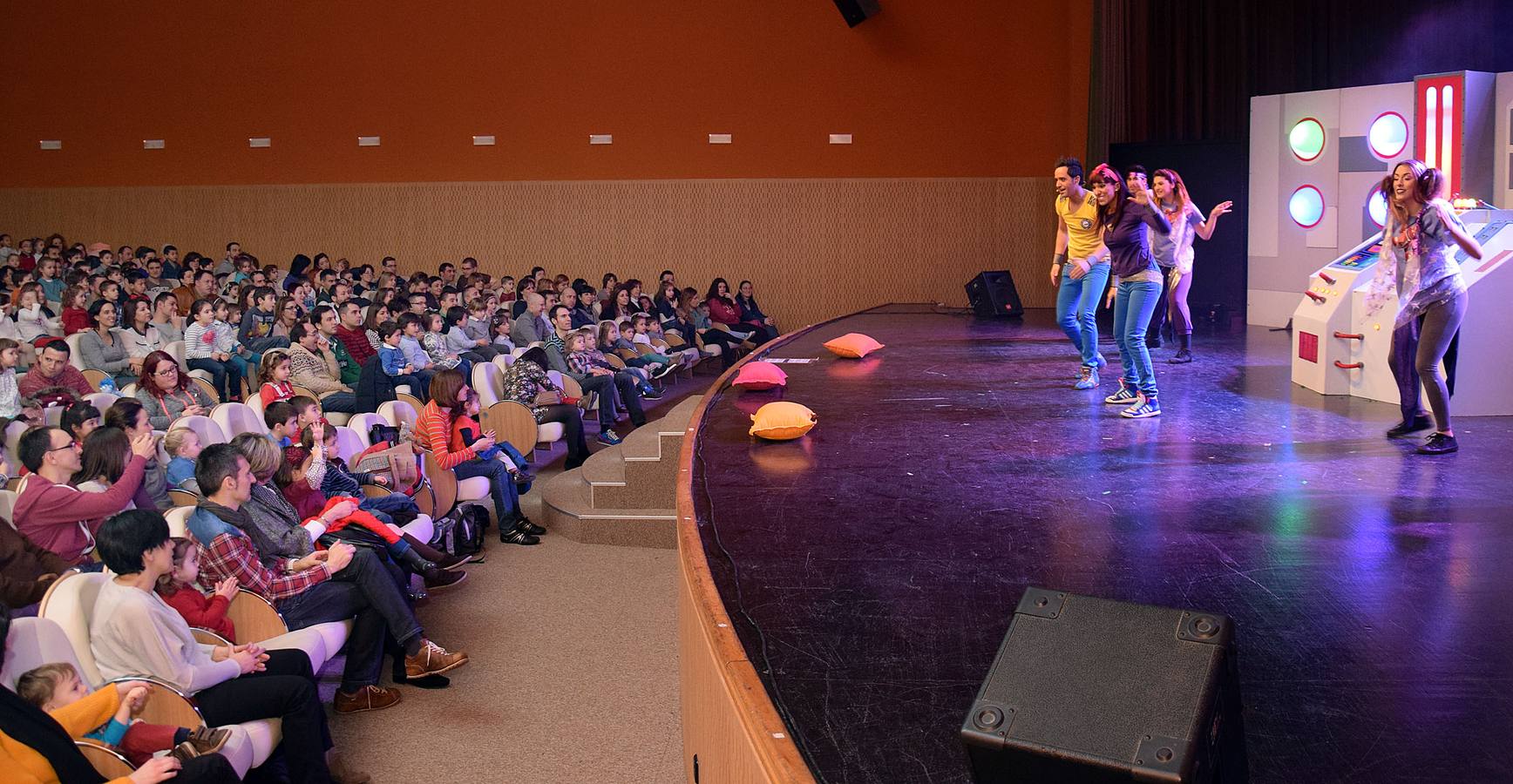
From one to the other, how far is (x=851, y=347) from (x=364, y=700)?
427 centimetres

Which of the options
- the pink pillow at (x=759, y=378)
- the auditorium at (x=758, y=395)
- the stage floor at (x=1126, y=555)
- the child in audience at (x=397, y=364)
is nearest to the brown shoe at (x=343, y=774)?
the auditorium at (x=758, y=395)

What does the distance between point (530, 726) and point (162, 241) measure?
39.1 feet

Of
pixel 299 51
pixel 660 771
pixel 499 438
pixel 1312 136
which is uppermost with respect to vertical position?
pixel 299 51

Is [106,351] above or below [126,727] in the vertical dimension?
above

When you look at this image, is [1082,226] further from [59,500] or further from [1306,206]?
[59,500]

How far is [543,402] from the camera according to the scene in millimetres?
7180

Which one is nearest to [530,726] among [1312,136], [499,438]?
[499,438]

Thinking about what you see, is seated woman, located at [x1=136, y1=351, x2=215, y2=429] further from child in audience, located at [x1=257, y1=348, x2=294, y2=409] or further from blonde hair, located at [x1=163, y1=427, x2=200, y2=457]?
blonde hair, located at [x1=163, y1=427, x2=200, y2=457]

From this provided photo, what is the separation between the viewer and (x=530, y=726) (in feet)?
12.5

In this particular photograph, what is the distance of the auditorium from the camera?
8.52 feet

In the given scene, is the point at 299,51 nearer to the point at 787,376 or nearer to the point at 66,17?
the point at 66,17

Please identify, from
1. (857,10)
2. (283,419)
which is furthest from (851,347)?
(857,10)

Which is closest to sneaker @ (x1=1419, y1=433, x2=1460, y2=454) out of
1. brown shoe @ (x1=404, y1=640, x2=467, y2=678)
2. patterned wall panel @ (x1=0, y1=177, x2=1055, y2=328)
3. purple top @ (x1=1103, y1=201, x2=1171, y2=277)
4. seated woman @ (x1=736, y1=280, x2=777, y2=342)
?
purple top @ (x1=1103, y1=201, x2=1171, y2=277)

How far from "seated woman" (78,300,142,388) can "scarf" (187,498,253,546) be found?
151 inches
